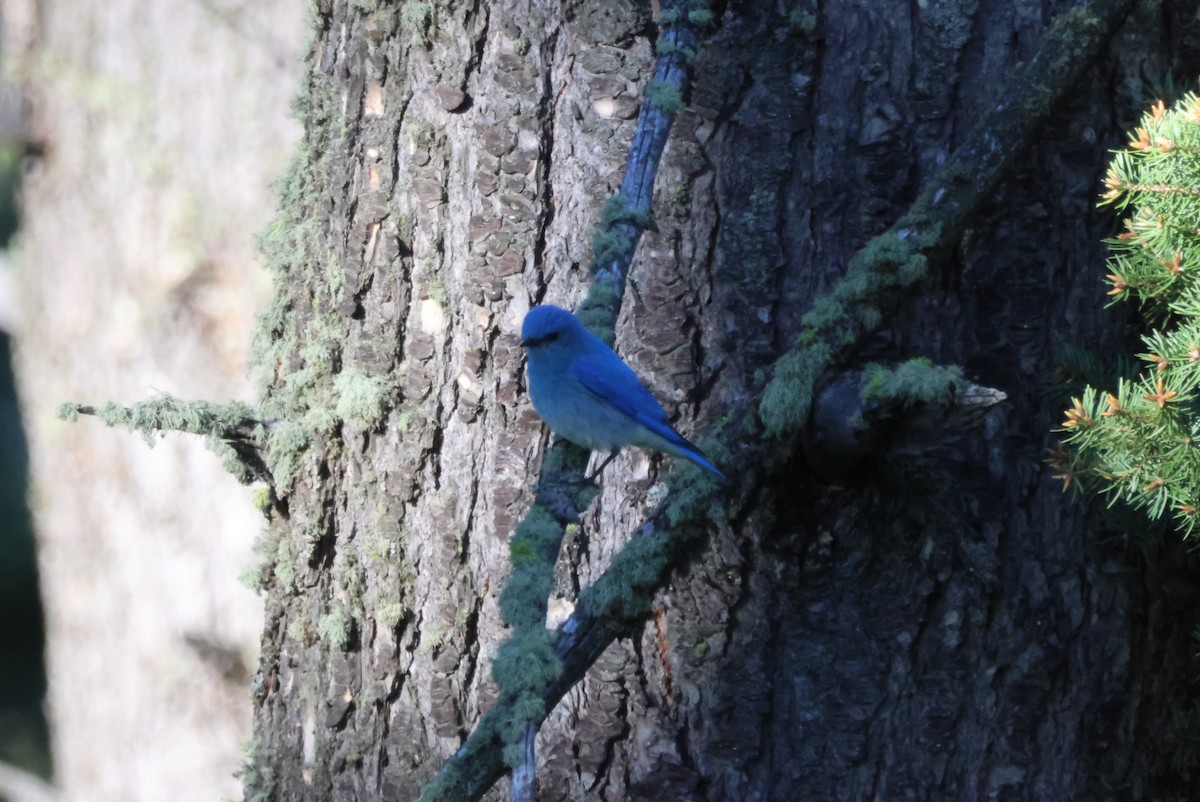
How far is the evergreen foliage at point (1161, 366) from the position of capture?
1781 millimetres

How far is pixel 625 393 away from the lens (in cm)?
207

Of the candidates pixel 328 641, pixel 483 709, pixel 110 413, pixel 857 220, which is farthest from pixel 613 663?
pixel 110 413

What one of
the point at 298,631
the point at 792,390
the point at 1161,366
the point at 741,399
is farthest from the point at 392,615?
the point at 1161,366

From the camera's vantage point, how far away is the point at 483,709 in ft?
7.14

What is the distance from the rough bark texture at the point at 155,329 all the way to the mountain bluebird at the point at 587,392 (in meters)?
1.58

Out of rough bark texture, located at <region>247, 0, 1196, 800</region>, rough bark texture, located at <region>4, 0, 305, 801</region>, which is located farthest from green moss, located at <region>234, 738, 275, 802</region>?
rough bark texture, located at <region>4, 0, 305, 801</region>

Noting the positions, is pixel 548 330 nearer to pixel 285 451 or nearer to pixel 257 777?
pixel 285 451

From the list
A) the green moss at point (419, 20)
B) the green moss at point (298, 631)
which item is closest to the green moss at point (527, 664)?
the green moss at point (298, 631)

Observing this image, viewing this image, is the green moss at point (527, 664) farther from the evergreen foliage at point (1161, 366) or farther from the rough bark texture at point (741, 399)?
the evergreen foliage at point (1161, 366)

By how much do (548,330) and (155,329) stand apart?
1876 mm

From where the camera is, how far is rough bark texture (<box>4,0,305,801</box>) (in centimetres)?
338

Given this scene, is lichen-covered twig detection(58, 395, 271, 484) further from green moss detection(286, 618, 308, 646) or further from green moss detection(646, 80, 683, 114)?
green moss detection(646, 80, 683, 114)

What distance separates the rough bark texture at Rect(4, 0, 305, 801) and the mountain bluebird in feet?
5.18

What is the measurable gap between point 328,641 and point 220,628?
1.21m
